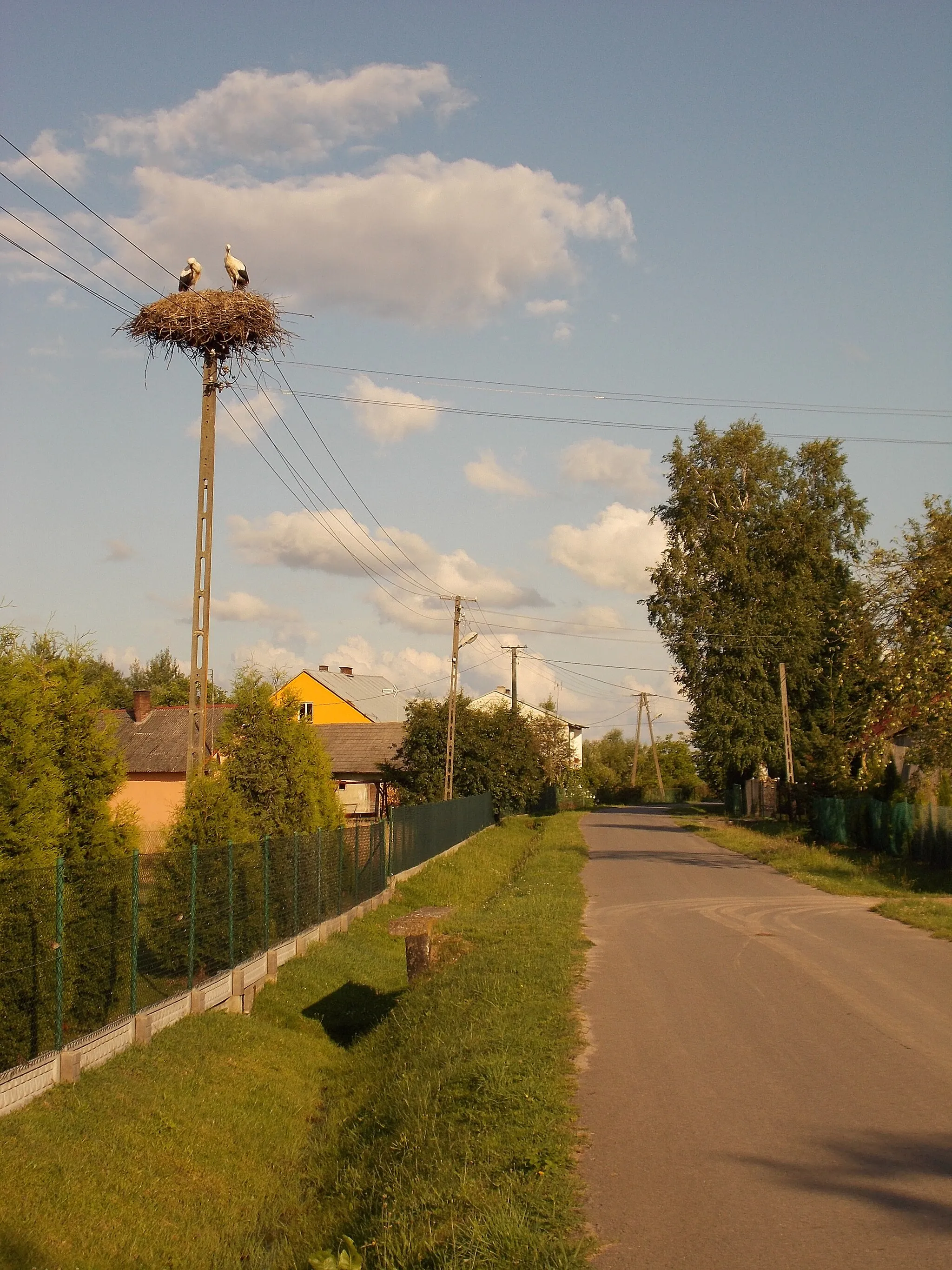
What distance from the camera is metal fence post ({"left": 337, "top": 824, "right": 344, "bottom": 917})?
17578mm

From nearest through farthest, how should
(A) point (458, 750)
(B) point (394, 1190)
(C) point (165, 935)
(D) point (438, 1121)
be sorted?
(B) point (394, 1190) < (D) point (438, 1121) < (C) point (165, 935) < (A) point (458, 750)

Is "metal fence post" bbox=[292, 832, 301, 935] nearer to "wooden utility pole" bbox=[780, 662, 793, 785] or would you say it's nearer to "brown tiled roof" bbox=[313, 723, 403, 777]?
"brown tiled roof" bbox=[313, 723, 403, 777]

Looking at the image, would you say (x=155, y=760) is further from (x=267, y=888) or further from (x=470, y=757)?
(x=267, y=888)

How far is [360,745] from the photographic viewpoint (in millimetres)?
51281

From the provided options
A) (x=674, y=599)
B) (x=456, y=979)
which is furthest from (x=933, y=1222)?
(x=674, y=599)

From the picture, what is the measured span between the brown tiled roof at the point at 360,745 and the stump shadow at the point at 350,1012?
3301 centimetres

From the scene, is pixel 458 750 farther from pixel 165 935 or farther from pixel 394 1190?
pixel 394 1190

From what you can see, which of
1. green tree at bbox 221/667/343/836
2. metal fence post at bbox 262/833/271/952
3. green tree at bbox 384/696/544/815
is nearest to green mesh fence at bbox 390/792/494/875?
green tree at bbox 384/696/544/815

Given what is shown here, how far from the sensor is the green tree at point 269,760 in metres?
19.5

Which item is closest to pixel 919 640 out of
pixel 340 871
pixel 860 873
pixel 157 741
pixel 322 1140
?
pixel 860 873

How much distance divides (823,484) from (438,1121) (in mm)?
44630

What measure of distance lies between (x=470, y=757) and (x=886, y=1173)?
38.0 metres

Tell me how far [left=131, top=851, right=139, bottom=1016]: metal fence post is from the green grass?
1.46ft

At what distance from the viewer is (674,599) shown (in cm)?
4728
